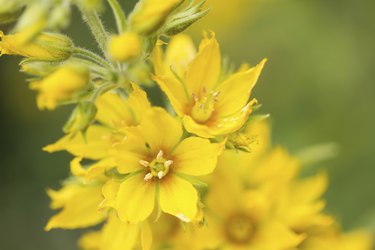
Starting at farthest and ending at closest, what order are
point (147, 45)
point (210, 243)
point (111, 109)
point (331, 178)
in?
1. point (331, 178)
2. point (210, 243)
3. point (111, 109)
4. point (147, 45)

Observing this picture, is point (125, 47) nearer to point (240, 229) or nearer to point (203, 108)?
point (203, 108)

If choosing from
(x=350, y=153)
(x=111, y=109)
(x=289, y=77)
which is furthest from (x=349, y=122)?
(x=111, y=109)

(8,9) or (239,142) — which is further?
(239,142)

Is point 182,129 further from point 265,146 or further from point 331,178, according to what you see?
point 331,178

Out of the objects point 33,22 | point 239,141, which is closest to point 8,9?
point 33,22

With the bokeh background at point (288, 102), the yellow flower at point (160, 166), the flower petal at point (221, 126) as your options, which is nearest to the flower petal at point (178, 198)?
the yellow flower at point (160, 166)

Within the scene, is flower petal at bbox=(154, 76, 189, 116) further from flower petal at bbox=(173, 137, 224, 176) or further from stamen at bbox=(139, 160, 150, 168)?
stamen at bbox=(139, 160, 150, 168)

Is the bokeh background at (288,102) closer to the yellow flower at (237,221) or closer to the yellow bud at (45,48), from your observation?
the yellow flower at (237,221)
